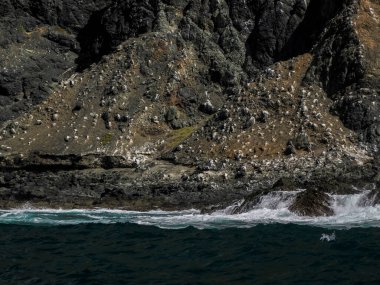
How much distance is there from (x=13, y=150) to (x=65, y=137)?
15.8 feet

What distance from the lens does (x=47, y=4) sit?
7669 centimetres

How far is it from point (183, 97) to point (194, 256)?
3775cm

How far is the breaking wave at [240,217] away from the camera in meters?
30.8

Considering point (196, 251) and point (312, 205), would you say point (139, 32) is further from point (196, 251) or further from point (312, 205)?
point (196, 251)

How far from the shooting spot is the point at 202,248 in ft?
76.9

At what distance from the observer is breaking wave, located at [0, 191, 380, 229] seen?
30.8 m

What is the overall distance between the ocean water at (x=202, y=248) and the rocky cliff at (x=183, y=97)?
892 centimetres

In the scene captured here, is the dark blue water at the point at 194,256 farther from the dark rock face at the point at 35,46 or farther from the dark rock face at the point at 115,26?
the dark rock face at the point at 35,46

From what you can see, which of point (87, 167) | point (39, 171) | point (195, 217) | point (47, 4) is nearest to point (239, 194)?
point (195, 217)

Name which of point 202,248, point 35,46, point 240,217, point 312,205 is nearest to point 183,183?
point 240,217

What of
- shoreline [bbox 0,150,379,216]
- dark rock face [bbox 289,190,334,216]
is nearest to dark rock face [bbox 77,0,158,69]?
shoreline [bbox 0,150,379,216]

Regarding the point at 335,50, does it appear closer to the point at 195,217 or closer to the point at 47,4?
the point at 195,217

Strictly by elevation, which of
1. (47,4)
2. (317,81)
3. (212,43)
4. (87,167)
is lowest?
(87,167)

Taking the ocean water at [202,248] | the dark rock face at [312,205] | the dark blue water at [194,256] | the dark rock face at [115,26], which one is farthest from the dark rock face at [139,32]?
the dark blue water at [194,256]
